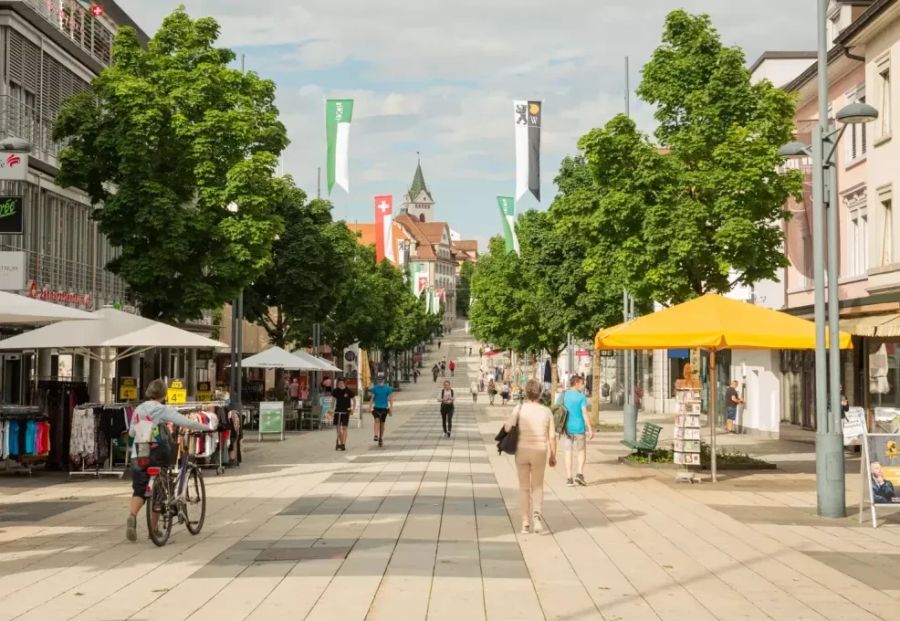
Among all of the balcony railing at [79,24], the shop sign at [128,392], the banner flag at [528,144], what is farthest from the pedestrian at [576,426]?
the banner flag at [528,144]

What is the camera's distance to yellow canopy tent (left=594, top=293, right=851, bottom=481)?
20938 millimetres

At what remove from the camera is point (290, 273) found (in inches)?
2032

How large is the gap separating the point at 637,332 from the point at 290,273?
31690 millimetres

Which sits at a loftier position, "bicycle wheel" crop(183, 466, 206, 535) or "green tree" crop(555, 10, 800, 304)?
"green tree" crop(555, 10, 800, 304)

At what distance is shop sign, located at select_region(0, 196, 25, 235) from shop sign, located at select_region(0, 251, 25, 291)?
56.4 inches

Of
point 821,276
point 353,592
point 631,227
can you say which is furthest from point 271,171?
point 353,592

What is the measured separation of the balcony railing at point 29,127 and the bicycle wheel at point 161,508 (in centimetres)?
1778

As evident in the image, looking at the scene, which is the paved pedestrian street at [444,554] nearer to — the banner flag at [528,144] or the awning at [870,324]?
the awning at [870,324]

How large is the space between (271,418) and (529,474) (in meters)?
22.8

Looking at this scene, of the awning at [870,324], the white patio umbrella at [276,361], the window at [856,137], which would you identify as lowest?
the white patio umbrella at [276,361]

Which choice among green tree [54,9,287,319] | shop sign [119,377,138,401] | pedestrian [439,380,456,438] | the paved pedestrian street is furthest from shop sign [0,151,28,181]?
pedestrian [439,380,456,438]

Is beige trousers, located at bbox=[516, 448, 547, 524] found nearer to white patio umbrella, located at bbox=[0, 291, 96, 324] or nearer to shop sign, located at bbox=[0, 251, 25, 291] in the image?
white patio umbrella, located at bbox=[0, 291, 96, 324]

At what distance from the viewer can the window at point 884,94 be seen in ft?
94.9

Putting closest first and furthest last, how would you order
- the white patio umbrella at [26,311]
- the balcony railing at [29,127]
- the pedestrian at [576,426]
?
the white patio umbrella at [26,311] → the pedestrian at [576,426] → the balcony railing at [29,127]
